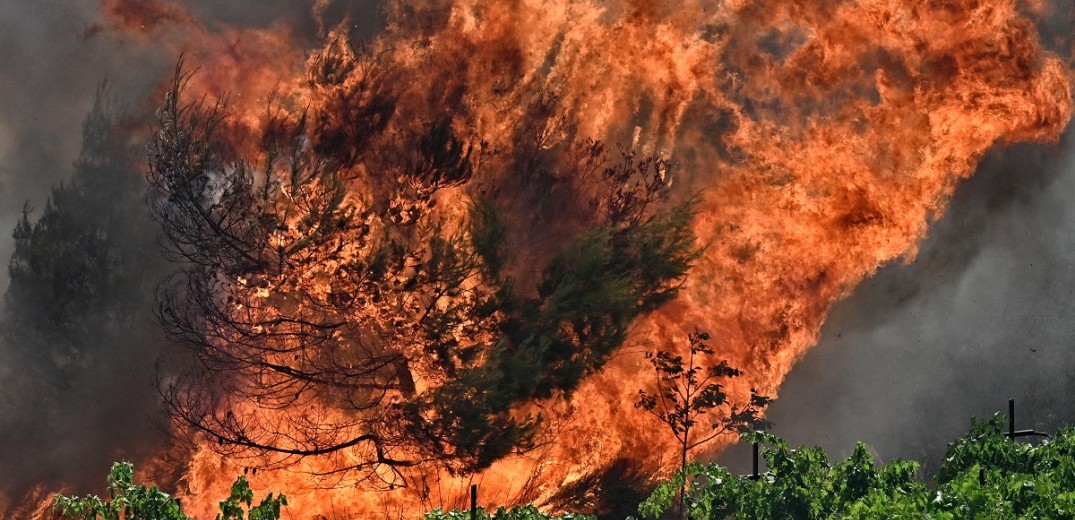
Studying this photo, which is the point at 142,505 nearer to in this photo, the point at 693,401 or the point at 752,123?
the point at 693,401

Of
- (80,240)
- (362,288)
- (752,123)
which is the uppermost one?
(752,123)

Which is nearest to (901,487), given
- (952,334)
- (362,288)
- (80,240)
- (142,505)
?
(142,505)

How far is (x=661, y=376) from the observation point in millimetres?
23172

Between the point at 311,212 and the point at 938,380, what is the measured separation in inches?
375

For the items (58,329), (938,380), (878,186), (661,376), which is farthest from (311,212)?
(938,380)

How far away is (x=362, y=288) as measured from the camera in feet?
73.5

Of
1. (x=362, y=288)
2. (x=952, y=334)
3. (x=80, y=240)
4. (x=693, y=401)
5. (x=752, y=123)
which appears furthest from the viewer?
(x=952, y=334)

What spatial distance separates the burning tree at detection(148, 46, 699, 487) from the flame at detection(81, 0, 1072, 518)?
55 centimetres

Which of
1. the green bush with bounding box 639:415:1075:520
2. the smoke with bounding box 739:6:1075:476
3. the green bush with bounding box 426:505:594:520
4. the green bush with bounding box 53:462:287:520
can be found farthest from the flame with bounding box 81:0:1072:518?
the green bush with bounding box 53:462:287:520

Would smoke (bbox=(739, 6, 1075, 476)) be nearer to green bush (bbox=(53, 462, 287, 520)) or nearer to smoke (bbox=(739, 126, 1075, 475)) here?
smoke (bbox=(739, 126, 1075, 475))

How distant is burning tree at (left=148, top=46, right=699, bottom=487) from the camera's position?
72.6 ft

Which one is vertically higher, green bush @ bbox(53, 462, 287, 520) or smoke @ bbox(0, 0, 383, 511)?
smoke @ bbox(0, 0, 383, 511)

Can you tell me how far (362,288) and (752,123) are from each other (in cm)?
607

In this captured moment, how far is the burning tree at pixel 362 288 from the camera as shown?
22.1 m
